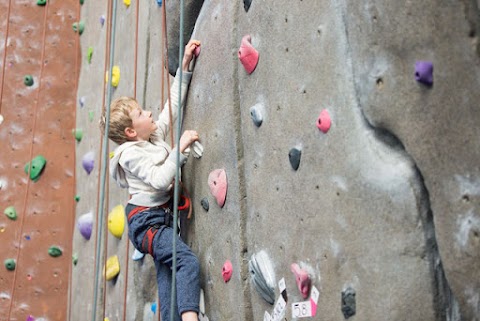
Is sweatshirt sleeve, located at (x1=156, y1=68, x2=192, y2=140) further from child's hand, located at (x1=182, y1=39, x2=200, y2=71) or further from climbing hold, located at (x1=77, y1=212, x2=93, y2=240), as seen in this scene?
climbing hold, located at (x1=77, y1=212, x2=93, y2=240)

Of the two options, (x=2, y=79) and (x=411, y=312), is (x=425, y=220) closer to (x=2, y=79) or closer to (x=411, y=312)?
(x=411, y=312)

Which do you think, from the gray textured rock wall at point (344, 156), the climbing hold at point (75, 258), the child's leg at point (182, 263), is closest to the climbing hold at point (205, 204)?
the gray textured rock wall at point (344, 156)

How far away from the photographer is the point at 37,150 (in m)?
4.24

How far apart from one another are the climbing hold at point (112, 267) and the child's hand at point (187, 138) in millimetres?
990

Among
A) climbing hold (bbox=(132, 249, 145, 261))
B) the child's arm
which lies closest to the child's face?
the child's arm

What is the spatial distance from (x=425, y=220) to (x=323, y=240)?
0.33m

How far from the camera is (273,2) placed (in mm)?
2469

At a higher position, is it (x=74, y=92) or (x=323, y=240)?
(x=74, y=92)

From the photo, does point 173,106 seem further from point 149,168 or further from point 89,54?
point 89,54

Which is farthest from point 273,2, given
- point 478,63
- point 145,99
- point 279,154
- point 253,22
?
point 145,99

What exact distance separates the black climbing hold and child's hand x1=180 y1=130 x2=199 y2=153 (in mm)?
818

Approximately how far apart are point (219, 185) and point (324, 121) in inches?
22.0

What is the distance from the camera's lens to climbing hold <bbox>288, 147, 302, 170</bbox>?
232 centimetres

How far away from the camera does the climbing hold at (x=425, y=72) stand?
6.36 ft
